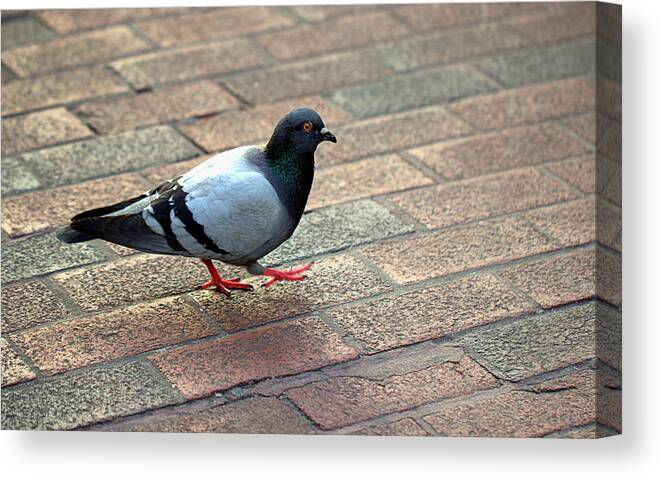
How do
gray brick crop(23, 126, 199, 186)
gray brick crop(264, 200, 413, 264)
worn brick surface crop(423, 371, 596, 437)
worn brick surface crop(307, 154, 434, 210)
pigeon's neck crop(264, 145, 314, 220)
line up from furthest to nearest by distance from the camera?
gray brick crop(23, 126, 199, 186) < worn brick surface crop(307, 154, 434, 210) < gray brick crop(264, 200, 413, 264) < pigeon's neck crop(264, 145, 314, 220) < worn brick surface crop(423, 371, 596, 437)

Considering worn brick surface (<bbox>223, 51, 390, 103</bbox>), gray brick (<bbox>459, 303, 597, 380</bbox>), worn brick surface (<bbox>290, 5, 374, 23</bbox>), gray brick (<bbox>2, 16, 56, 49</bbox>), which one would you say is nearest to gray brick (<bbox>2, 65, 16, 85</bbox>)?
gray brick (<bbox>2, 16, 56, 49</bbox>)

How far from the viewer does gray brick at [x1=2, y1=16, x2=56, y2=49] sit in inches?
231

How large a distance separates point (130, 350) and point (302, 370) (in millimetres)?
625

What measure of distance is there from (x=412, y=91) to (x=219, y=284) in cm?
195

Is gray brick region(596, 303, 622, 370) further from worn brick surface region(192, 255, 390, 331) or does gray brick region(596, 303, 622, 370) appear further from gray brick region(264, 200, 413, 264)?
gray brick region(264, 200, 413, 264)

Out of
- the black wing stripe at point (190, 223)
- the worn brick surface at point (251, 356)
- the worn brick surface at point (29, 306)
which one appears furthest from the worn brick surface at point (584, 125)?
the worn brick surface at point (29, 306)

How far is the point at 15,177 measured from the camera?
500 centimetres

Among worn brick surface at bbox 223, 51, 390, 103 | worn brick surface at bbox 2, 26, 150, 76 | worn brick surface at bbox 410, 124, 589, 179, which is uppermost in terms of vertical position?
worn brick surface at bbox 2, 26, 150, 76

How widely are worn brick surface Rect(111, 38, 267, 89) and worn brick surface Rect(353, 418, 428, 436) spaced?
2.78 m

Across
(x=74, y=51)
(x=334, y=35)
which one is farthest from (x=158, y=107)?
(x=334, y=35)

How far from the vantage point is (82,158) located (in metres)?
5.15

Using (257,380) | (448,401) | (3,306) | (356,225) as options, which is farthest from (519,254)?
(3,306)

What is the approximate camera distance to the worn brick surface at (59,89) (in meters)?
5.55

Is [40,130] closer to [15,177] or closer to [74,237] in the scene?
[15,177]
